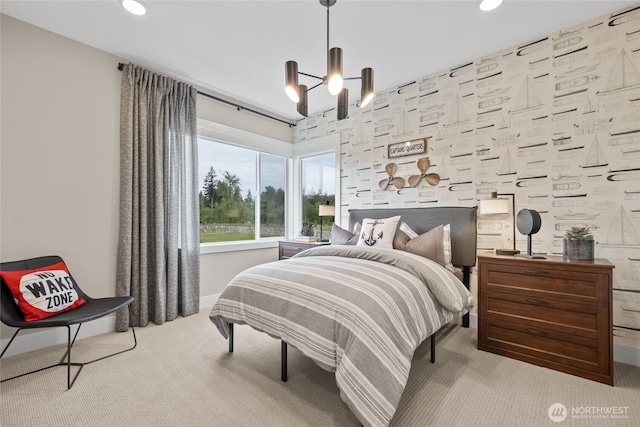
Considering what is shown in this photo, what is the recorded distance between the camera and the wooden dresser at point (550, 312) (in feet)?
6.26

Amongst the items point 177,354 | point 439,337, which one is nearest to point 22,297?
point 177,354

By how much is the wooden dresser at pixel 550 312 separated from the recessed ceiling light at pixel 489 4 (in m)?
1.95

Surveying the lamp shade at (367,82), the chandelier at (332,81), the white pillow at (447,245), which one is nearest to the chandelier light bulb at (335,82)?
the chandelier at (332,81)

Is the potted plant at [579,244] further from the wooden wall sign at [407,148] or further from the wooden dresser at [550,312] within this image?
the wooden wall sign at [407,148]

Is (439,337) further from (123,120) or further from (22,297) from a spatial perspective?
(123,120)

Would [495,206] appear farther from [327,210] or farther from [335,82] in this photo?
[327,210]

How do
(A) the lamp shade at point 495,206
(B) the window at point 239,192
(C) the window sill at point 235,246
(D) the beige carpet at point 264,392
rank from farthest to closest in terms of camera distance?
(B) the window at point 239,192, (C) the window sill at point 235,246, (A) the lamp shade at point 495,206, (D) the beige carpet at point 264,392

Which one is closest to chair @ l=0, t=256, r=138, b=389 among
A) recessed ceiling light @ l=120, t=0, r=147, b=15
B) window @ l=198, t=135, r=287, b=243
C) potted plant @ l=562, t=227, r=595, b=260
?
window @ l=198, t=135, r=287, b=243

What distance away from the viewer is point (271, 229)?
461 cm

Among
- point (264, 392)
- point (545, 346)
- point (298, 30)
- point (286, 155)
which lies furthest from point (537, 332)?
point (286, 155)

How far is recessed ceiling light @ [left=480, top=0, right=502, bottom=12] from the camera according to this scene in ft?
7.07

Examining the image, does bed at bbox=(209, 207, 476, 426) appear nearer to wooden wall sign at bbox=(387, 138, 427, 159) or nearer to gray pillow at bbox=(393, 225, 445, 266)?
gray pillow at bbox=(393, 225, 445, 266)

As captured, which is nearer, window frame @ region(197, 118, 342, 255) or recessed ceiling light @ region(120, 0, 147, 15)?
recessed ceiling light @ region(120, 0, 147, 15)

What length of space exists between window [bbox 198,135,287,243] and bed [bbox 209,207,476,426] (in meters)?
1.88
